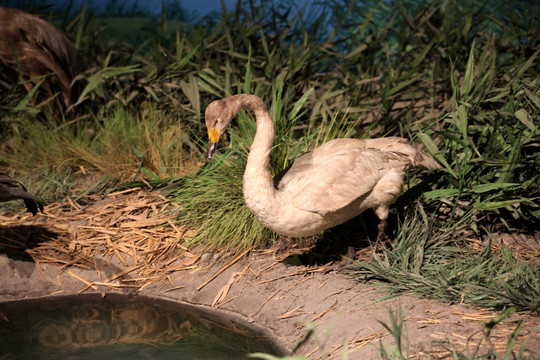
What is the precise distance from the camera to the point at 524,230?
3260mm

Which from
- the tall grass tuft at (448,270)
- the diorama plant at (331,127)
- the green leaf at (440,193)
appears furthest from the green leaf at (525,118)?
the tall grass tuft at (448,270)

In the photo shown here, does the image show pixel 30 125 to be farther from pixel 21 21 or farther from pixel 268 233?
pixel 268 233

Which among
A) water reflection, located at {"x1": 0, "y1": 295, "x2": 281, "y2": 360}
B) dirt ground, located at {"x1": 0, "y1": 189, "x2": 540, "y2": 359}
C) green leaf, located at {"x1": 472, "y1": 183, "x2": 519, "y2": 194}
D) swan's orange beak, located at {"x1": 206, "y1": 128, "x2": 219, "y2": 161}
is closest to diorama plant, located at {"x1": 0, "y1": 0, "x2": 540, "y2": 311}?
green leaf, located at {"x1": 472, "y1": 183, "x2": 519, "y2": 194}

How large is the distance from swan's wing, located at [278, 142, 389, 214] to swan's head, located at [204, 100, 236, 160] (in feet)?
1.27

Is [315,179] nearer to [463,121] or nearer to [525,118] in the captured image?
[463,121]

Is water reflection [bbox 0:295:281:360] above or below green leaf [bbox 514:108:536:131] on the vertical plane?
below

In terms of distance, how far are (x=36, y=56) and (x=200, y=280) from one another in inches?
85.4

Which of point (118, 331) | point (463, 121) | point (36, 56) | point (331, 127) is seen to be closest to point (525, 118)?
point (463, 121)

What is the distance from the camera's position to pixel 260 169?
2750mm

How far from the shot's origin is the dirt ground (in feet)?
7.88

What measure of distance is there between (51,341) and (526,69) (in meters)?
2.88

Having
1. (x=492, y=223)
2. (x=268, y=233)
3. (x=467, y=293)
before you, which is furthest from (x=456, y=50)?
(x=467, y=293)

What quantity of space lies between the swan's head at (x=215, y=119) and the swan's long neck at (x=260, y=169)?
13 cm

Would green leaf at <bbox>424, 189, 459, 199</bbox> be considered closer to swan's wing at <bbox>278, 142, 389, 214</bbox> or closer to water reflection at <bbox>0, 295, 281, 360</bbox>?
swan's wing at <bbox>278, 142, 389, 214</bbox>
